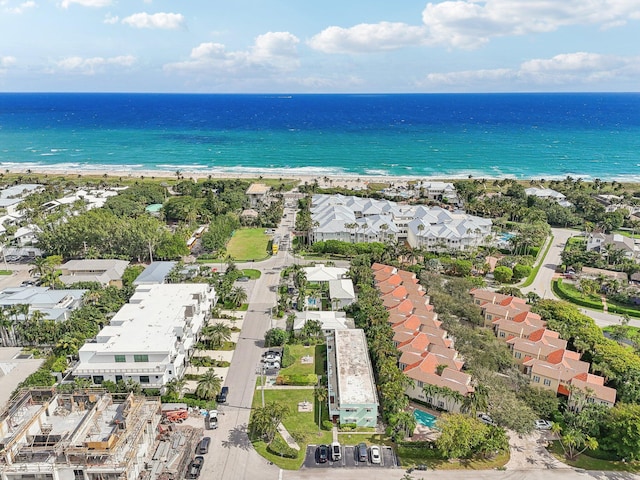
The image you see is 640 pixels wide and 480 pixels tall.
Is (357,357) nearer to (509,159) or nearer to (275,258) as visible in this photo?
(275,258)

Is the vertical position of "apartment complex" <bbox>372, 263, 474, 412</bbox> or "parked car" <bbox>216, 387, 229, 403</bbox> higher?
"apartment complex" <bbox>372, 263, 474, 412</bbox>

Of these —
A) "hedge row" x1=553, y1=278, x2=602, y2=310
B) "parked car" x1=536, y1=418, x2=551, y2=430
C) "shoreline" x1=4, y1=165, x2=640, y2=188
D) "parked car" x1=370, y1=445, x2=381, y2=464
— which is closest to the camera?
"parked car" x1=370, y1=445, x2=381, y2=464

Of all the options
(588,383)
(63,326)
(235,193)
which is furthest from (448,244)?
(63,326)

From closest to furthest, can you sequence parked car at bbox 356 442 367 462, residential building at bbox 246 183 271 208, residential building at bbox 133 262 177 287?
1. parked car at bbox 356 442 367 462
2. residential building at bbox 133 262 177 287
3. residential building at bbox 246 183 271 208

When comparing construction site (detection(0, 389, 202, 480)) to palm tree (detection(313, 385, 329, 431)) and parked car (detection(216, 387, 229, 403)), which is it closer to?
parked car (detection(216, 387, 229, 403))

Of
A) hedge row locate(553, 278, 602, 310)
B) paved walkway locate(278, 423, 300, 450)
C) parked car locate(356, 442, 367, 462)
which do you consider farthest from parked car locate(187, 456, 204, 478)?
hedge row locate(553, 278, 602, 310)

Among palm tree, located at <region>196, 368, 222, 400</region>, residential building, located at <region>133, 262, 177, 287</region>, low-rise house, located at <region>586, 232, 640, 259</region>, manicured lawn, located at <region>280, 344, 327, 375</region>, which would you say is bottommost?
manicured lawn, located at <region>280, 344, 327, 375</region>

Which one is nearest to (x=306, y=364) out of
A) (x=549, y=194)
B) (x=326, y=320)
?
(x=326, y=320)

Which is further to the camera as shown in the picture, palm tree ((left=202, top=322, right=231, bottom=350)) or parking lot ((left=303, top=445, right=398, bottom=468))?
palm tree ((left=202, top=322, right=231, bottom=350))
